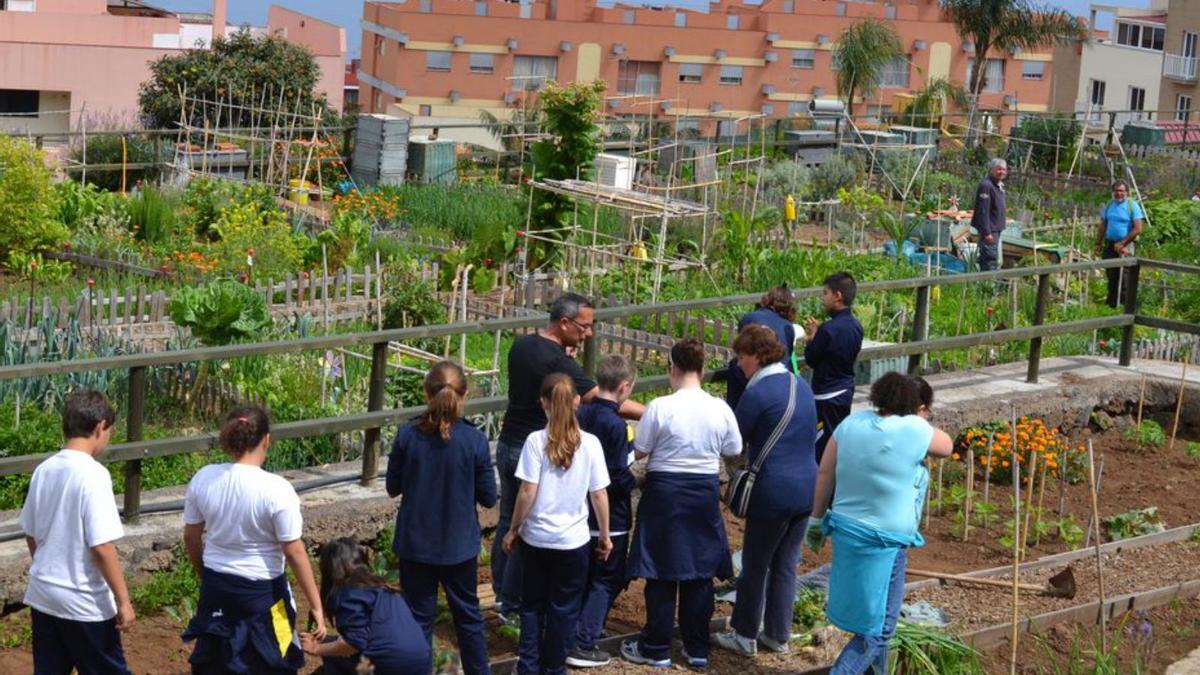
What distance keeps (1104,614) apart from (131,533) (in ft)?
14.2

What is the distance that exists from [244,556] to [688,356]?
2.00m

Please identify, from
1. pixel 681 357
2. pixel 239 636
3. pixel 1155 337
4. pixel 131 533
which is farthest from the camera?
pixel 1155 337

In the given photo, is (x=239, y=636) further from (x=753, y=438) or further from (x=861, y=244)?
(x=861, y=244)

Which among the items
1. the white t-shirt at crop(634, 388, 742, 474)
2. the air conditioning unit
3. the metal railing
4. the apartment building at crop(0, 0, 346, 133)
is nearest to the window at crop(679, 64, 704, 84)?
the apartment building at crop(0, 0, 346, 133)

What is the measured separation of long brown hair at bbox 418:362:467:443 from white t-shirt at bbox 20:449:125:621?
1.23 m

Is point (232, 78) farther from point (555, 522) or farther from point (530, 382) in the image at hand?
point (555, 522)

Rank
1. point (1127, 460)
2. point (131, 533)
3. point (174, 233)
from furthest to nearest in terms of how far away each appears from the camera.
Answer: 1. point (174, 233)
2. point (1127, 460)
3. point (131, 533)

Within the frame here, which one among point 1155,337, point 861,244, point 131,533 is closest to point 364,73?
point 861,244

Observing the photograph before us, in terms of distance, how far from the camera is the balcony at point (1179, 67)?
2756 inches

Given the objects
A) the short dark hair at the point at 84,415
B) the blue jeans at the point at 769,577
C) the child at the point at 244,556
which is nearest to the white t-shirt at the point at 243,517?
the child at the point at 244,556

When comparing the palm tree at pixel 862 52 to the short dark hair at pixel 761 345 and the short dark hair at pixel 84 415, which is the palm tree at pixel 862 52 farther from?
the short dark hair at pixel 84 415

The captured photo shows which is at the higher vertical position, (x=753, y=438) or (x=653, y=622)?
(x=753, y=438)

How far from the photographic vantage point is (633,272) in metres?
17.6

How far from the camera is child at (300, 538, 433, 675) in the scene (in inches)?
243
